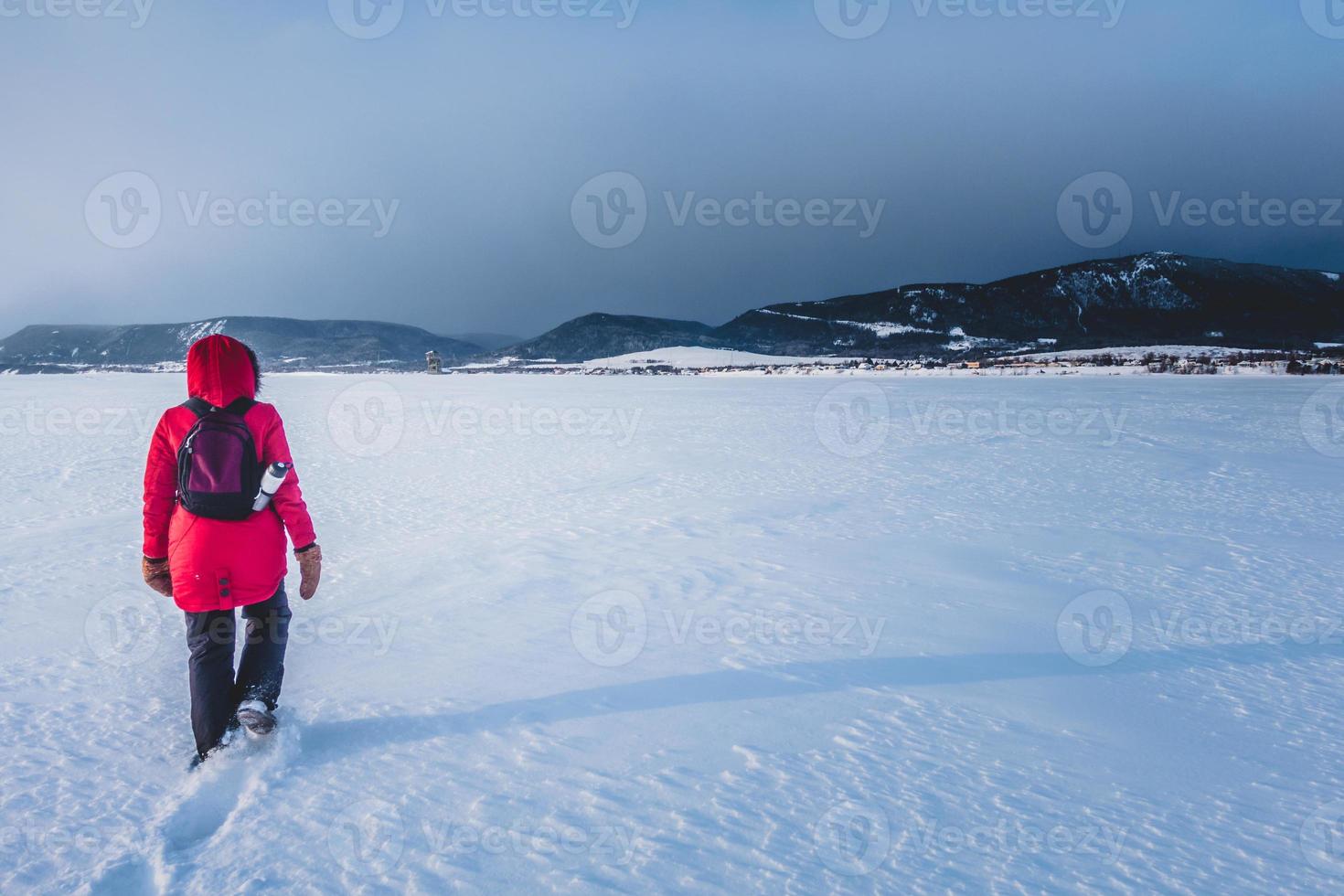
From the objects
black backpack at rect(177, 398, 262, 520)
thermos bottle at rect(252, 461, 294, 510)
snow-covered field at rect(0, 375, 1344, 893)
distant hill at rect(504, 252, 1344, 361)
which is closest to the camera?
snow-covered field at rect(0, 375, 1344, 893)

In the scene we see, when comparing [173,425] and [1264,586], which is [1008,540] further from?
[173,425]

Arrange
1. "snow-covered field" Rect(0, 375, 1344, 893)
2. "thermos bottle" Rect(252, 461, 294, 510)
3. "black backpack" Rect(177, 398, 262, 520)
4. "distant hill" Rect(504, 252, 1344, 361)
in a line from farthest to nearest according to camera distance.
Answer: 1. "distant hill" Rect(504, 252, 1344, 361)
2. "thermos bottle" Rect(252, 461, 294, 510)
3. "black backpack" Rect(177, 398, 262, 520)
4. "snow-covered field" Rect(0, 375, 1344, 893)

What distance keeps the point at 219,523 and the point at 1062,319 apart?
213948 mm

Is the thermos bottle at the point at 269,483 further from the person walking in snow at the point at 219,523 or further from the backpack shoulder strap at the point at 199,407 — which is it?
the backpack shoulder strap at the point at 199,407

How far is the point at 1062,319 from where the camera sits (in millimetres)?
183375

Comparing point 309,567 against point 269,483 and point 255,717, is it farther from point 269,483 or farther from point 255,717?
point 255,717

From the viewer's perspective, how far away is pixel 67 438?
42.6 ft

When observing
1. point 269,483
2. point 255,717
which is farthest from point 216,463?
point 255,717

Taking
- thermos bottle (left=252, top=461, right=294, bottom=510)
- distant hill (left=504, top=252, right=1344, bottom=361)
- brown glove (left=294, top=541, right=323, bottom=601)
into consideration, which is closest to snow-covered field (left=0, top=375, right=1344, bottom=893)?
brown glove (left=294, top=541, right=323, bottom=601)

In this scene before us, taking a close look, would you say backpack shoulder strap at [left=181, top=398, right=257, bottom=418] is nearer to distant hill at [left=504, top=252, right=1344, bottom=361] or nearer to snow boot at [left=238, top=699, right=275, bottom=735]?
snow boot at [left=238, top=699, right=275, bottom=735]

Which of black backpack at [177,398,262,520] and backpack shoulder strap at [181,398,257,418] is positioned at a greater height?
backpack shoulder strap at [181,398,257,418]

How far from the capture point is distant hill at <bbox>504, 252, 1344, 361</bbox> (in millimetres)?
162875

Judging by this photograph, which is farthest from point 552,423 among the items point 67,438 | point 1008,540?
point 1008,540

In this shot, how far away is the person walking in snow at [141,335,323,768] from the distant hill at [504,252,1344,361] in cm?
15509
